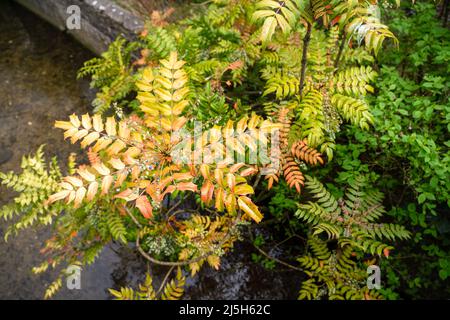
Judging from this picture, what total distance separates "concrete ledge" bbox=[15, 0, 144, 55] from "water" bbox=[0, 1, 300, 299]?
195 millimetres

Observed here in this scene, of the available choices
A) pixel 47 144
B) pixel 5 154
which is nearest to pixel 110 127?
pixel 47 144

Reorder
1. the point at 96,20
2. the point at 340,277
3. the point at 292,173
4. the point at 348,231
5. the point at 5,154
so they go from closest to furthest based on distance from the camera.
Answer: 1. the point at 292,173
2. the point at 348,231
3. the point at 340,277
4. the point at 5,154
5. the point at 96,20

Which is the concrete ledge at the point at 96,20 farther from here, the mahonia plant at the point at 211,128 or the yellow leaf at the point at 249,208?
the yellow leaf at the point at 249,208

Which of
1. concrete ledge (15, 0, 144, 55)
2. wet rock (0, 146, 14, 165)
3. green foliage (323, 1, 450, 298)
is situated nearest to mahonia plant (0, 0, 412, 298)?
green foliage (323, 1, 450, 298)

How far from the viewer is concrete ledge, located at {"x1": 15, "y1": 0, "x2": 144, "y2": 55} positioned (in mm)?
4601

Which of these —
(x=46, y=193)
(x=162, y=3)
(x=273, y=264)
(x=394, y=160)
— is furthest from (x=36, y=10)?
(x=394, y=160)

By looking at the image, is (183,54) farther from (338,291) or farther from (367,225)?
(338,291)

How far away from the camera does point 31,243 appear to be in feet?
12.4

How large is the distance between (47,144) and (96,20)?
6.26 feet

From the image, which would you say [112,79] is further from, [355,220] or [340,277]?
[340,277]

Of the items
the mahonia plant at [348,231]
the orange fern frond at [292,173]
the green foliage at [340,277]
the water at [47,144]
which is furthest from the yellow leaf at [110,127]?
the water at [47,144]

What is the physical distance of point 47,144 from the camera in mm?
4605

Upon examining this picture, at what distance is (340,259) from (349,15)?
1931 mm

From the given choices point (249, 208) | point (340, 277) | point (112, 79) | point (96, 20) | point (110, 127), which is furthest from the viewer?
point (96, 20)
